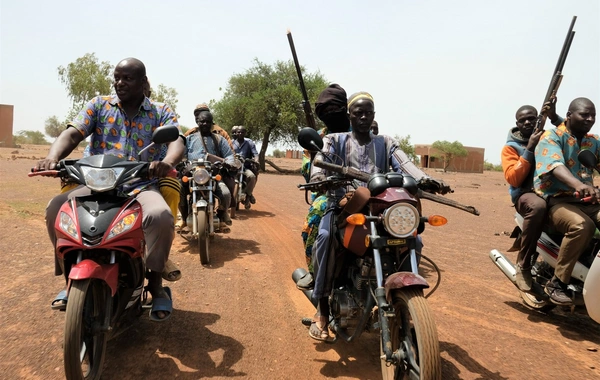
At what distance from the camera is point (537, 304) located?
492 centimetres

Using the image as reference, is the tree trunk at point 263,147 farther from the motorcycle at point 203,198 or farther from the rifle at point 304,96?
the rifle at point 304,96

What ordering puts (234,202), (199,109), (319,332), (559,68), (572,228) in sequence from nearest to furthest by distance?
(319,332), (572,228), (559,68), (199,109), (234,202)

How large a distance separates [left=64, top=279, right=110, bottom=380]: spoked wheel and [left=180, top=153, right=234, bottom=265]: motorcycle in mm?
3022

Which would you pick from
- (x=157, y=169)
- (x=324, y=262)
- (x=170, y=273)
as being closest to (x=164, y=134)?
(x=157, y=169)

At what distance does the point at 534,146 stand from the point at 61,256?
482 cm

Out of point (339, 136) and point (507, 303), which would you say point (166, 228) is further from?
point (507, 303)

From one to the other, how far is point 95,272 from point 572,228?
4.28 metres

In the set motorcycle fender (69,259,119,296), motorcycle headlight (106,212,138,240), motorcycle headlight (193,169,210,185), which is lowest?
motorcycle fender (69,259,119,296)

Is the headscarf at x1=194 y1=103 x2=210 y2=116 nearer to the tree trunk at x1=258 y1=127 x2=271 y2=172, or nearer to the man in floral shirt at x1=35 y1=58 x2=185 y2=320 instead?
the man in floral shirt at x1=35 y1=58 x2=185 y2=320

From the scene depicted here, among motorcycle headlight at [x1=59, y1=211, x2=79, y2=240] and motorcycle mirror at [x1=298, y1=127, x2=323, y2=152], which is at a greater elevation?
motorcycle mirror at [x1=298, y1=127, x2=323, y2=152]

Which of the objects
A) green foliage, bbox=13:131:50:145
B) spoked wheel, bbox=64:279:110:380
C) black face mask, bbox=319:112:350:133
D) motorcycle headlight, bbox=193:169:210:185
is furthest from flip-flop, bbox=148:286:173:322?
green foliage, bbox=13:131:50:145

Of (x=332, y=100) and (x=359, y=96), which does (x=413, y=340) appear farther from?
(x=332, y=100)

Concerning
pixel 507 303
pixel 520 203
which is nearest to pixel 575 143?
pixel 520 203

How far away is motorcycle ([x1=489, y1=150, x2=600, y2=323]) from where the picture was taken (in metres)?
3.99
